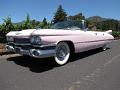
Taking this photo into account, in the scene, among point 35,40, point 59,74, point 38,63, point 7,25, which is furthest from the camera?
point 7,25

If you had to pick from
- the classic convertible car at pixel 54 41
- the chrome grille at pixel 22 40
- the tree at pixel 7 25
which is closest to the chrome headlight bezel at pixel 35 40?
the classic convertible car at pixel 54 41

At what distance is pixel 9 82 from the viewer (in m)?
5.47

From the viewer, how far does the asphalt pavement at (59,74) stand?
520 centimetres

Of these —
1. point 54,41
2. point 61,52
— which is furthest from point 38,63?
point 54,41

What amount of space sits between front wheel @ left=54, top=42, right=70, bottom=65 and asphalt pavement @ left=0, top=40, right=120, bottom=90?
18cm

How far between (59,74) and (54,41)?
103 cm

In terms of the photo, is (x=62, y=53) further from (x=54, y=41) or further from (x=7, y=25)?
(x=7, y=25)

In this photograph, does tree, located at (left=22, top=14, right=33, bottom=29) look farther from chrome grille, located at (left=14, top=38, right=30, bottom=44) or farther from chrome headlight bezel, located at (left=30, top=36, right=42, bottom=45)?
chrome headlight bezel, located at (left=30, top=36, right=42, bottom=45)

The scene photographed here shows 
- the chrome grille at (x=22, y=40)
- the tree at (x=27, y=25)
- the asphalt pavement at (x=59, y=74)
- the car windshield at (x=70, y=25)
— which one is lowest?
the asphalt pavement at (x=59, y=74)

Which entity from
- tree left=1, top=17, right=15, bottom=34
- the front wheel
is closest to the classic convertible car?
the front wheel

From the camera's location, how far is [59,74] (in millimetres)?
6184

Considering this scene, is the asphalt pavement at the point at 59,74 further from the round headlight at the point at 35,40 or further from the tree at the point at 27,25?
the tree at the point at 27,25

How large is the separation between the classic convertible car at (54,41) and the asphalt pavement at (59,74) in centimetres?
41

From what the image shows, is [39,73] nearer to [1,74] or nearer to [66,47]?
[1,74]
